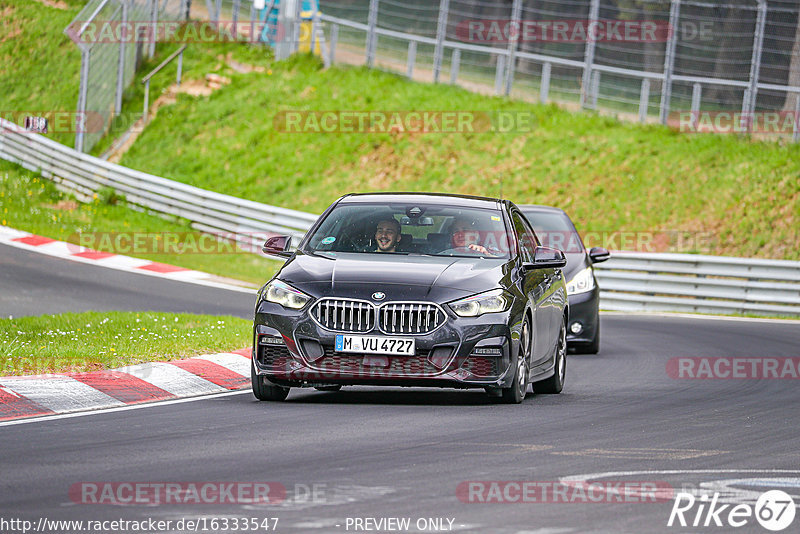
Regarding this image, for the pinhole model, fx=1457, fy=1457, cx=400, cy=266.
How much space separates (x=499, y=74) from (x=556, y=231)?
18.0 m

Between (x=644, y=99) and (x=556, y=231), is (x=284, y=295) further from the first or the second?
(x=644, y=99)

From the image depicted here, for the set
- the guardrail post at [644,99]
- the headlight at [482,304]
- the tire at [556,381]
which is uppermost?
the guardrail post at [644,99]

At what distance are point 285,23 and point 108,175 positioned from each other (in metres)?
9.89

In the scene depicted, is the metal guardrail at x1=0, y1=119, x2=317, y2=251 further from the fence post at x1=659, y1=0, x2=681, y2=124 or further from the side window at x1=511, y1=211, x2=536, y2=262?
the side window at x1=511, y1=211, x2=536, y2=262

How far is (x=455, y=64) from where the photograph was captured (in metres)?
35.8

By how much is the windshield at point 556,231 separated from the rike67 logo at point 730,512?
10476mm

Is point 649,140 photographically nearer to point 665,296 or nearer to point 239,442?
point 665,296

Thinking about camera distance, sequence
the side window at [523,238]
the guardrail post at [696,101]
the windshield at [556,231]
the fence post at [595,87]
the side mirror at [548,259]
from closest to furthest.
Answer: the side mirror at [548,259]
the side window at [523,238]
the windshield at [556,231]
the guardrail post at [696,101]
the fence post at [595,87]

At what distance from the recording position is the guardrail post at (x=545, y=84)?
33250 mm

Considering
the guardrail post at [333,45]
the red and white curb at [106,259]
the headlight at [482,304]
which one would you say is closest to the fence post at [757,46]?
the red and white curb at [106,259]

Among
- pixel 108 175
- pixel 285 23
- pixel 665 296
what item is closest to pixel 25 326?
pixel 665 296

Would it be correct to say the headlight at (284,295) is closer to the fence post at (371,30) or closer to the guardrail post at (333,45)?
the fence post at (371,30)

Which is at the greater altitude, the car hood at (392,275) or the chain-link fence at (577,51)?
the chain-link fence at (577,51)

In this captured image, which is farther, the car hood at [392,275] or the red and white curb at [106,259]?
A: the red and white curb at [106,259]
